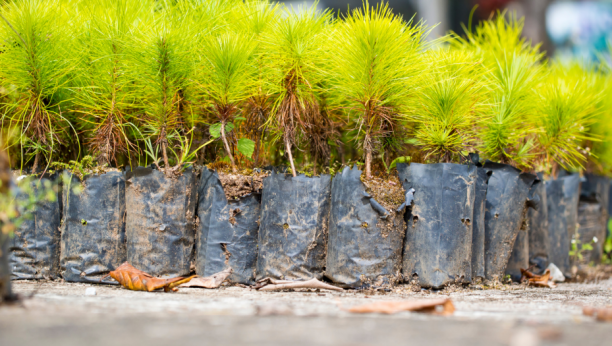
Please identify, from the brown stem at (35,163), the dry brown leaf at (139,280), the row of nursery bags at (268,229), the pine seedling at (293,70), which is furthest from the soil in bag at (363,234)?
the brown stem at (35,163)

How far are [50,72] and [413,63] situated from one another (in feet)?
4.73

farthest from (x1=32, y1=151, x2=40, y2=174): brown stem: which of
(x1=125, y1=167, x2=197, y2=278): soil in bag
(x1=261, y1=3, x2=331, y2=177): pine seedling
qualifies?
(x1=261, y1=3, x2=331, y2=177): pine seedling

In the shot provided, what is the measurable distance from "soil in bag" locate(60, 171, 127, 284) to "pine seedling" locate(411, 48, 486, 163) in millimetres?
1245

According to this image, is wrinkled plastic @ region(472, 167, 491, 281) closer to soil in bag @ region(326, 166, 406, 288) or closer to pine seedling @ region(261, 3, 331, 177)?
soil in bag @ region(326, 166, 406, 288)

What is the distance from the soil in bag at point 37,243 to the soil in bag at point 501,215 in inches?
70.1

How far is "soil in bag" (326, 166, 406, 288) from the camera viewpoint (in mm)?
1698

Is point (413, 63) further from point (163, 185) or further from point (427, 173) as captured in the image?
point (163, 185)

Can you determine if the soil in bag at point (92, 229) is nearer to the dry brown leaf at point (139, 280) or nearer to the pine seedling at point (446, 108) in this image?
the dry brown leaf at point (139, 280)

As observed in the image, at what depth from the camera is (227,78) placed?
1788mm

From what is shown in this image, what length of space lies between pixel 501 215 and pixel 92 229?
5.46ft

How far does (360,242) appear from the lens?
170 cm

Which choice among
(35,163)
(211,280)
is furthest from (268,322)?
(35,163)

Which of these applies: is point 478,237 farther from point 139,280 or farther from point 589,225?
point 139,280

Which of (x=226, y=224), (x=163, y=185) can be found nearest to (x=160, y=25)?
(x=163, y=185)
